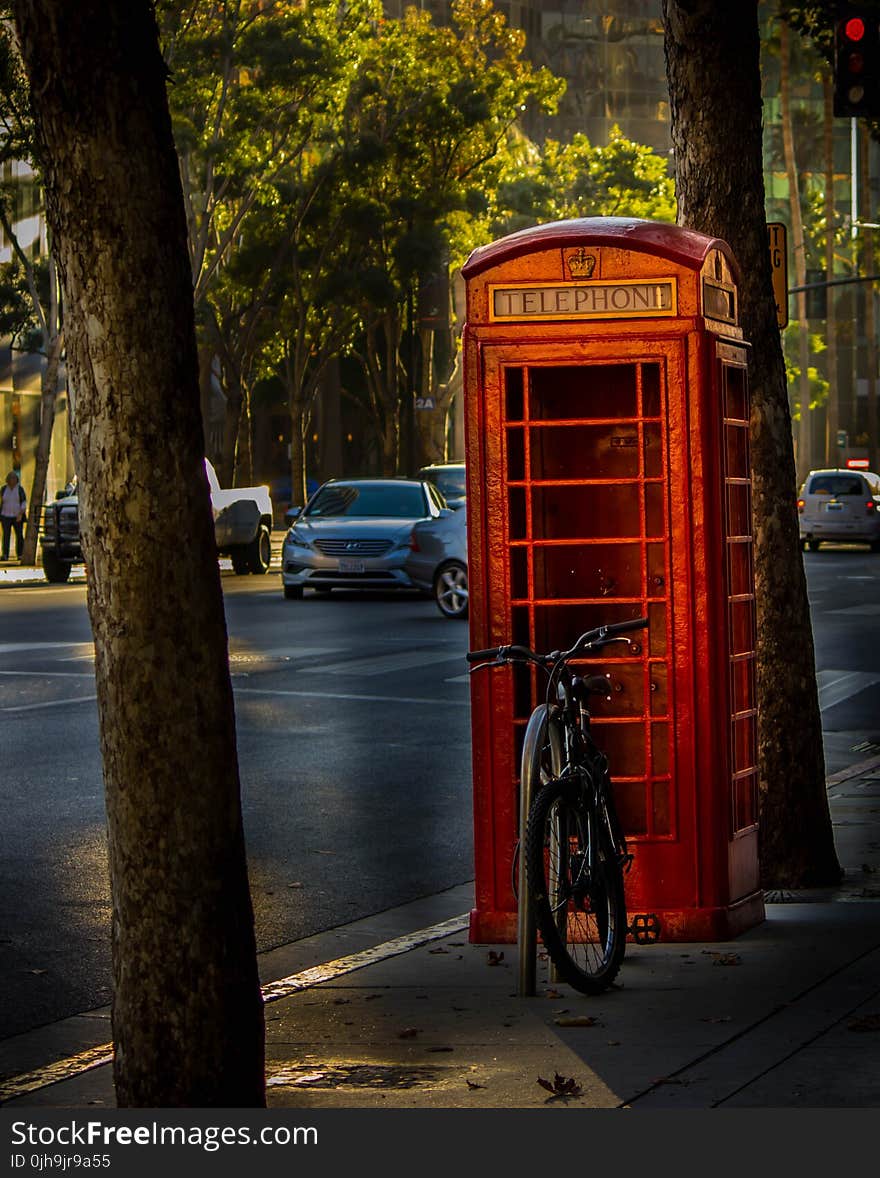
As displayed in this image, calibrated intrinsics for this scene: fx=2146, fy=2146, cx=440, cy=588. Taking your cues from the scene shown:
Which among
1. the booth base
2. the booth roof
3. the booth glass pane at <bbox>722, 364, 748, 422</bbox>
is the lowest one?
the booth base

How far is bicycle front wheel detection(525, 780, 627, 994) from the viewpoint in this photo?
6.45 m

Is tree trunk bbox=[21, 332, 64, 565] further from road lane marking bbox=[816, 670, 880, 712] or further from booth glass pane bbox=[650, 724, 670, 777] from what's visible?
booth glass pane bbox=[650, 724, 670, 777]

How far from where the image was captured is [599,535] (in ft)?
25.5

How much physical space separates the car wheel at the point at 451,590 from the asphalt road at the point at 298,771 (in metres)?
0.68

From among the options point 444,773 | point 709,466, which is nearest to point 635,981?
point 709,466

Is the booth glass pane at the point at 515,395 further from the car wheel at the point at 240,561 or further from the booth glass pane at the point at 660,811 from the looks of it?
the car wheel at the point at 240,561

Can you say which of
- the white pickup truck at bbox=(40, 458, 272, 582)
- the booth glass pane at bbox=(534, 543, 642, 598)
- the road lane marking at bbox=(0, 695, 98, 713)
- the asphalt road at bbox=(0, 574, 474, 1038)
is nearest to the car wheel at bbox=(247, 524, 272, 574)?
the white pickup truck at bbox=(40, 458, 272, 582)

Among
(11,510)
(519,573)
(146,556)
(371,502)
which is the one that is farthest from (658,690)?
(11,510)

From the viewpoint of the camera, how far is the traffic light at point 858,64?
12.2 m

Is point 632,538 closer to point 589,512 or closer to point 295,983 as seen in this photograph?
point 589,512

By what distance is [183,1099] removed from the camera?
4.95 m

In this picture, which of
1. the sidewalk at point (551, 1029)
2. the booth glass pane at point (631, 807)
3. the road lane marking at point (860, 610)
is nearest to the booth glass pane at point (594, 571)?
the booth glass pane at point (631, 807)

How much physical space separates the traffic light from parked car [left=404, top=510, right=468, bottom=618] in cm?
1315

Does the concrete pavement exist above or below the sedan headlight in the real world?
below
